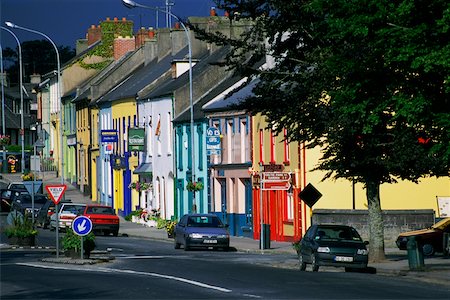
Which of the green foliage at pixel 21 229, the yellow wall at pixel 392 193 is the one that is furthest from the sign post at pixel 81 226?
the yellow wall at pixel 392 193

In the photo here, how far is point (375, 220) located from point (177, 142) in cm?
3080

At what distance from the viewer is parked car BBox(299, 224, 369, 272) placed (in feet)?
117

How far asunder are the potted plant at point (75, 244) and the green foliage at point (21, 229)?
10.3 m

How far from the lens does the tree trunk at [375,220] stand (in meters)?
39.1

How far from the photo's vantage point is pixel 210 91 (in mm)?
68125

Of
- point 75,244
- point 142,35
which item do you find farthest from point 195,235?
point 142,35

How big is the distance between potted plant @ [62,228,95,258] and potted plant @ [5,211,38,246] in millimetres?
10323

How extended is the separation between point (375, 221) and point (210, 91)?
29.8m

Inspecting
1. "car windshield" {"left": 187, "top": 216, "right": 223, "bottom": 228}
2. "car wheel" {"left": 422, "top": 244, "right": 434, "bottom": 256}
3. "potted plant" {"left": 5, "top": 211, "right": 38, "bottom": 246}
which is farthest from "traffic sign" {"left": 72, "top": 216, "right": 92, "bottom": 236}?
"car wheel" {"left": 422, "top": 244, "right": 434, "bottom": 256}

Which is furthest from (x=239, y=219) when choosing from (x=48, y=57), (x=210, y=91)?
(x=48, y=57)

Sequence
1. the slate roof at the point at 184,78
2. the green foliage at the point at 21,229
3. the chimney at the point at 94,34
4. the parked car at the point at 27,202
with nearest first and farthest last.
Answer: the green foliage at the point at 21,229
the slate roof at the point at 184,78
the parked car at the point at 27,202
the chimney at the point at 94,34

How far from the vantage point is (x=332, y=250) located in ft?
117

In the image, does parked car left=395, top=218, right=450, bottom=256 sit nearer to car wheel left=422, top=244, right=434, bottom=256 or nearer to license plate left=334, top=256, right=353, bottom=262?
car wheel left=422, top=244, right=434, bottom=256

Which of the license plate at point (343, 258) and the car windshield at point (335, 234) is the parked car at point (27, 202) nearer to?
the car windshield at point (335, 234)
